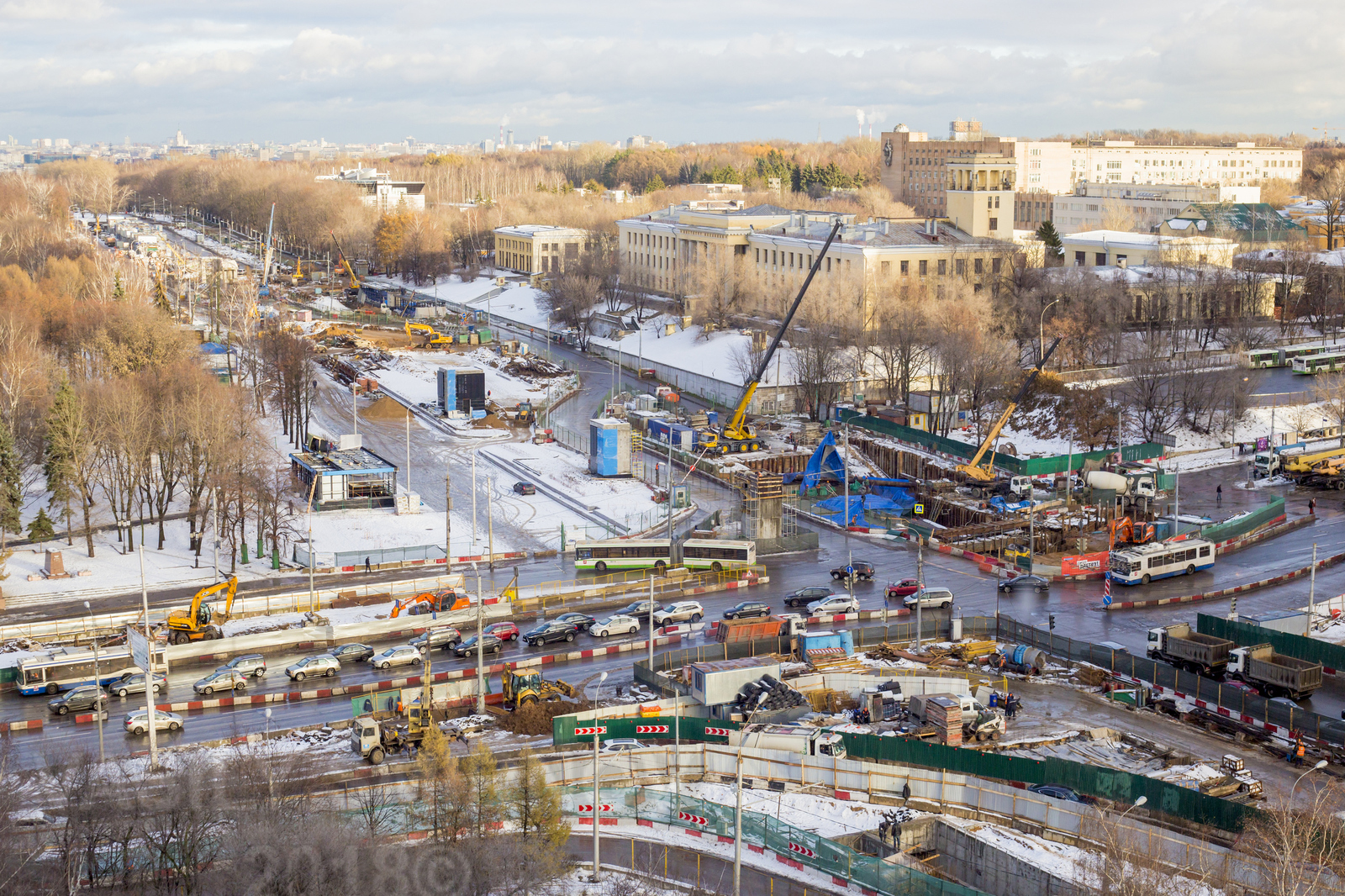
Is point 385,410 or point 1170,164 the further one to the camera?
point 1170,164

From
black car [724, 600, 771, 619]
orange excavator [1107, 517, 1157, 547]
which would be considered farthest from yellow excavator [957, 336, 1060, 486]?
black car [724, 600, 771, 619]

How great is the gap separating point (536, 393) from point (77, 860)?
172 ft

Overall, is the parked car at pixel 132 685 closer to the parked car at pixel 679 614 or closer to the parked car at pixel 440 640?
the parked car at pixel 440 640

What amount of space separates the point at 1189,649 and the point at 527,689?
55.5 ft

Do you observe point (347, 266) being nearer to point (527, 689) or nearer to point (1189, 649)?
point (527, 689)

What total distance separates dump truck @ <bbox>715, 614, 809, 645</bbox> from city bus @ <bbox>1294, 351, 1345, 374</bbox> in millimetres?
46890

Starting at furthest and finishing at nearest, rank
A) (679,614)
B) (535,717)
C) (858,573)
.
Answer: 1. (858,573)
2. (679,614)
3. (535,717)

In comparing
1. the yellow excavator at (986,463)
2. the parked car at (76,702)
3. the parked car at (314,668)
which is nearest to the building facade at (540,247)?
the yellow excavator at (986,463)

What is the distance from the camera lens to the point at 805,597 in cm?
3869

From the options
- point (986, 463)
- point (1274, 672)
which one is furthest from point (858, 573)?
point (986, 463)

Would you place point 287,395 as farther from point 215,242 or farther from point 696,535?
point 215,242

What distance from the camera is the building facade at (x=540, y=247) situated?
397 feet

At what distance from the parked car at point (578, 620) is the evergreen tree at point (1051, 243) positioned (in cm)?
6366

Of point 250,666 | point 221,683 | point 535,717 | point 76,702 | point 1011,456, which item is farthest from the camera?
point 1011,456
